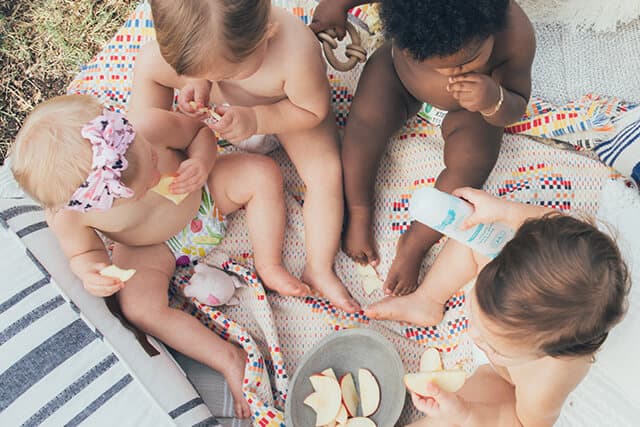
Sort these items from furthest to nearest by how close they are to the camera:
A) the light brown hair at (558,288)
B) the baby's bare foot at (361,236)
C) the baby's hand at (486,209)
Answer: the baby's bare foot at (361,236)
the baby's hand at (486,209)
the light brown hair at (558,288)

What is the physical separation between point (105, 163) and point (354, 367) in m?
0.64

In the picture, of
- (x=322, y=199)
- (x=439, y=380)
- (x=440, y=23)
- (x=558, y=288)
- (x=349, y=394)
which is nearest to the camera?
(x=558, y=288)

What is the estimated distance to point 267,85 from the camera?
3.97ft

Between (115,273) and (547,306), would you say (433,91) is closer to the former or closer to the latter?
(547,306)

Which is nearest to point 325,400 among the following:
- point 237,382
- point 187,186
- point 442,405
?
point 237,382

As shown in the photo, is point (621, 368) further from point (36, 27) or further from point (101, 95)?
point (36, 27)

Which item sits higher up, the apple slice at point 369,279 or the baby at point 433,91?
the baby at point 433,91

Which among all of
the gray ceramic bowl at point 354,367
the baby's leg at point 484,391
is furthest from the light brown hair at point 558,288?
the gray ceramic bowl at point 354,367

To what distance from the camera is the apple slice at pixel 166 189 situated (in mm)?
1179

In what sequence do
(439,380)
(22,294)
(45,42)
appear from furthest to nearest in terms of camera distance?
(45,42) < (22,294) < (439,380)

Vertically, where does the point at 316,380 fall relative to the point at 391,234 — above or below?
below

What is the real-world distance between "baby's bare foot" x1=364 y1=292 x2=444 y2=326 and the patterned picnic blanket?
0.03 m

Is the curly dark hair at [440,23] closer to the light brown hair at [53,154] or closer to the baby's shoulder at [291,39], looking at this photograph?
the baby's shoulder at [291,39]

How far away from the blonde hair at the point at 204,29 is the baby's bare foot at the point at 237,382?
0.60 metres
